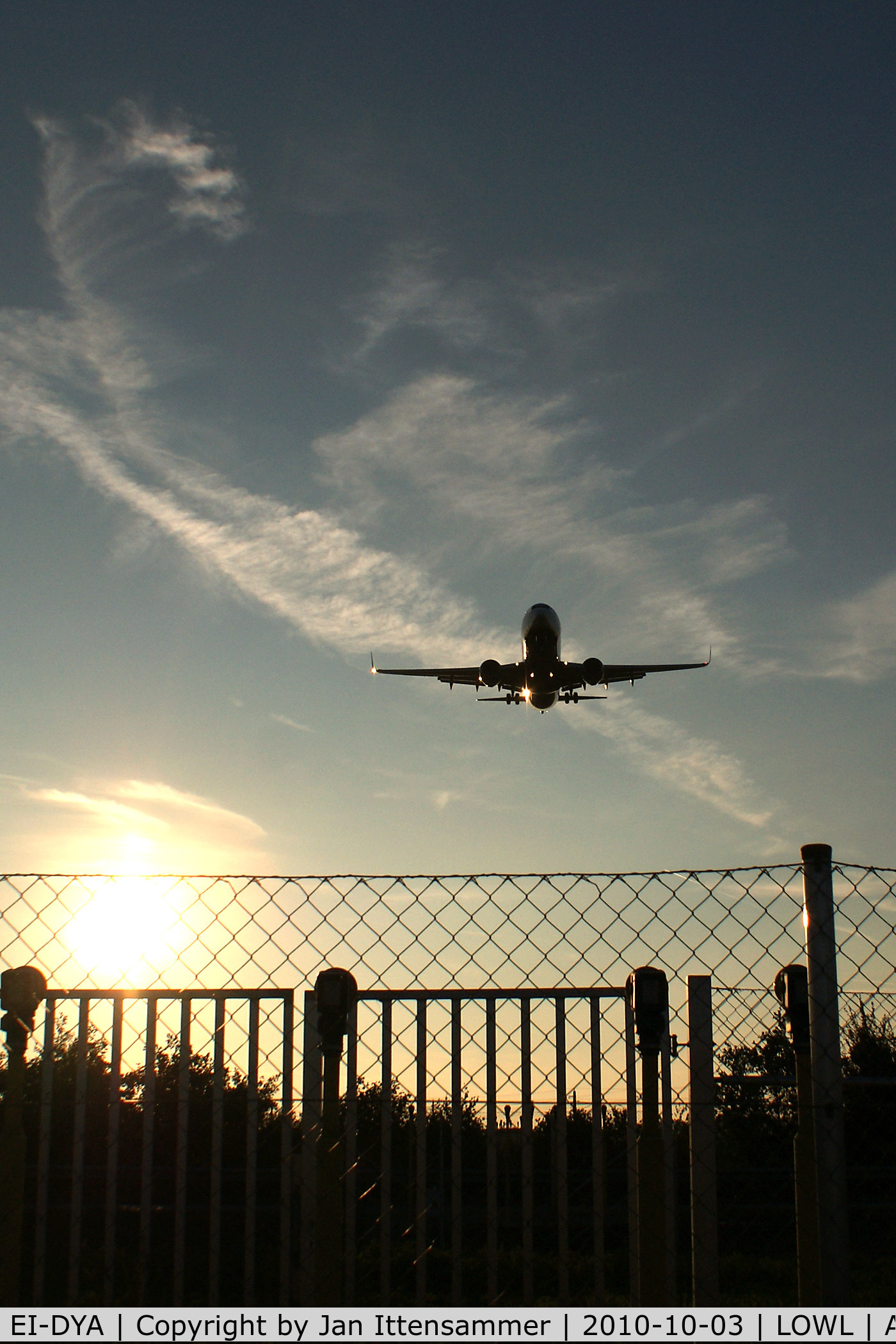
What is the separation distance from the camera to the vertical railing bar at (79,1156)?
15.9 ft

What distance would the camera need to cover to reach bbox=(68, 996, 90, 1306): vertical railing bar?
190 inches

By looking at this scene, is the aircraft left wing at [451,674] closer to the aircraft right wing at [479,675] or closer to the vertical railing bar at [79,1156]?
the aircraft right wing at [479,675]

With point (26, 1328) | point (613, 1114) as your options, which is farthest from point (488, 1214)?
point (613, 1114)

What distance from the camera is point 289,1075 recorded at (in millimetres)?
5004

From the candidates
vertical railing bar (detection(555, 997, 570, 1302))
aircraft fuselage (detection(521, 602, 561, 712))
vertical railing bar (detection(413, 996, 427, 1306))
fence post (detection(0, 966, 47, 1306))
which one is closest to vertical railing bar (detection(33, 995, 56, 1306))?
fence post (detection(0, 966, 47, 1306))

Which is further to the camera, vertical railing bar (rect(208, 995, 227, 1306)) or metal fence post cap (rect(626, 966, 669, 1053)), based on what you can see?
metal fence post cap (rect(626, 966, 669, 1053))

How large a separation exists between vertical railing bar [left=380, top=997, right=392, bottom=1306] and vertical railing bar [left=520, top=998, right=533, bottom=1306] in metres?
0.61

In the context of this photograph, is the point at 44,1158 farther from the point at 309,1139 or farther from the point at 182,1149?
the point at 309,1139

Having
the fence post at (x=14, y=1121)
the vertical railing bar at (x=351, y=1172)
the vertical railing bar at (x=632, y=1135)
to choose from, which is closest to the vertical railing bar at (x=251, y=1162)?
the vertical railing bar at (x=351, y=1172)

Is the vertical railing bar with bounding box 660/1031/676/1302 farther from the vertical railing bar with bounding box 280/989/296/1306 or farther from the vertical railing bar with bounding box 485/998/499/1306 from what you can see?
the vertical railing bar with bounding box 280/989/296/1306

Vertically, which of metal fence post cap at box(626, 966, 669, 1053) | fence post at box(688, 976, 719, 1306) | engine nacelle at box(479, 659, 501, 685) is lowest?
fence post at box(688, 976, 719, 1306)

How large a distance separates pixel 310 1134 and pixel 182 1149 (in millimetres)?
591

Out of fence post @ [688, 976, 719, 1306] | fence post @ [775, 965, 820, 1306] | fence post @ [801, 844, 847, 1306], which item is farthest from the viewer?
fence post @ [688, 976, 719, 1306]

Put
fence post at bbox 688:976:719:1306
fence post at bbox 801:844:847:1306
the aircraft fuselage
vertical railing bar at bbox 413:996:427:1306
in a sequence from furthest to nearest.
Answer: the aircraft fuselage < fence post at bbox 688:976:719:1306 < vertical railing bar at bbox 413:996:427:1306 < fence post at bbox 801:844:847:1306
